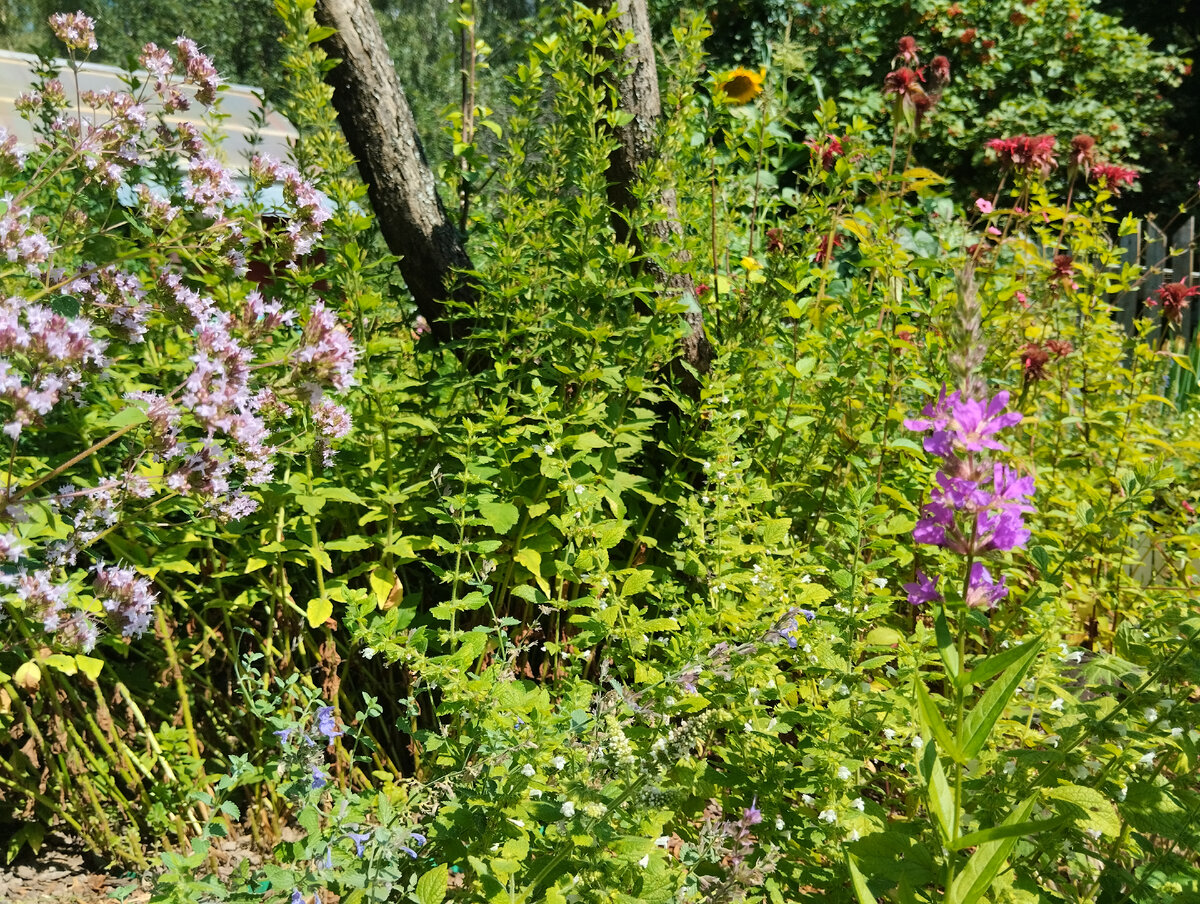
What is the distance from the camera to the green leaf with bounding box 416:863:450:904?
129 cm

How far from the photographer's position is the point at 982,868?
118 cm

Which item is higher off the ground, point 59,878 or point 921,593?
point 921,593

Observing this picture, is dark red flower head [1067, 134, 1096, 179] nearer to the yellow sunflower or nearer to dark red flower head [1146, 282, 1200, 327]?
dark red flower head [1146, 282, 1200, 327]

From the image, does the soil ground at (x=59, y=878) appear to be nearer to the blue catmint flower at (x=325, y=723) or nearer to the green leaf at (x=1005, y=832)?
the blue catmint flower at (x=325, y=723)

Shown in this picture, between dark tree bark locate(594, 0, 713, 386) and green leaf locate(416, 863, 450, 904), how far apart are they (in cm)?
163

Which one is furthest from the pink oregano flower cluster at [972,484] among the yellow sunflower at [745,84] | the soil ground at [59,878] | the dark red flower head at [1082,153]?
the dark red flower head at [1082,153]

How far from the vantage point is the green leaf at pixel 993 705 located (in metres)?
1.08

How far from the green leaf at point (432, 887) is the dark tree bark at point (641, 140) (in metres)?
1.63

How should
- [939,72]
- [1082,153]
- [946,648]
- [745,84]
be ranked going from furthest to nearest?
[745,84], [1082,153], [939,72], [946,648]

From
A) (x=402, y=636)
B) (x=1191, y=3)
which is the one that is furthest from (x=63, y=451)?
(x=1191, y=3)

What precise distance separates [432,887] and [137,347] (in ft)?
4.85

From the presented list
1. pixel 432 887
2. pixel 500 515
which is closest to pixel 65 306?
pixel 500 515

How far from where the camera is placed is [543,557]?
2.23 meters

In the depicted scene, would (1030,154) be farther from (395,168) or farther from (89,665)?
(89,665)
